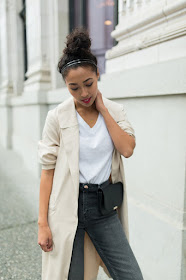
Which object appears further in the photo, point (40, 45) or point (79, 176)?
point (40, 45)

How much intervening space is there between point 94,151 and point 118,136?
6.6 inches

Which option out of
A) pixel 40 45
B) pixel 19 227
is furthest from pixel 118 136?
pixel 40 45

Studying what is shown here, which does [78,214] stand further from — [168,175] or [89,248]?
[168,175]

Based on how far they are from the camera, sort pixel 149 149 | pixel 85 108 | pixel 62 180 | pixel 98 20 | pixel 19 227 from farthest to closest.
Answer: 1. pixel 98 20
2. pixel 19 227
3. pixel 149 149
4. pixel 85 108
5. pixel 62 180

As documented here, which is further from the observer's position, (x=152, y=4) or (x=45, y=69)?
(x=45, y=69)

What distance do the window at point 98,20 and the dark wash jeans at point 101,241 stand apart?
4.40m

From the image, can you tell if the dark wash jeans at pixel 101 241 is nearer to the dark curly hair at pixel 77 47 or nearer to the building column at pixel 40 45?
the dark curly hair at pixel 77 47

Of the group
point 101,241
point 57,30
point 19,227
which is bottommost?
point 19,227

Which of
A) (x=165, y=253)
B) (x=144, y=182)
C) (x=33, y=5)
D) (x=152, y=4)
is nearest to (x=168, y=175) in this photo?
(x=144, y=182)

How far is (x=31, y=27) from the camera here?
22.0 ft

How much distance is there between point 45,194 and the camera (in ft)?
5.30

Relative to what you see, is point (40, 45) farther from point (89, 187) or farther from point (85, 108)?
point (89, 187)

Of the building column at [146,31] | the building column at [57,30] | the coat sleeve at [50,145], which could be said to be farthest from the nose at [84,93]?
the building column at [57,30]

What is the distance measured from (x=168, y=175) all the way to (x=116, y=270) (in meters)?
1.03
